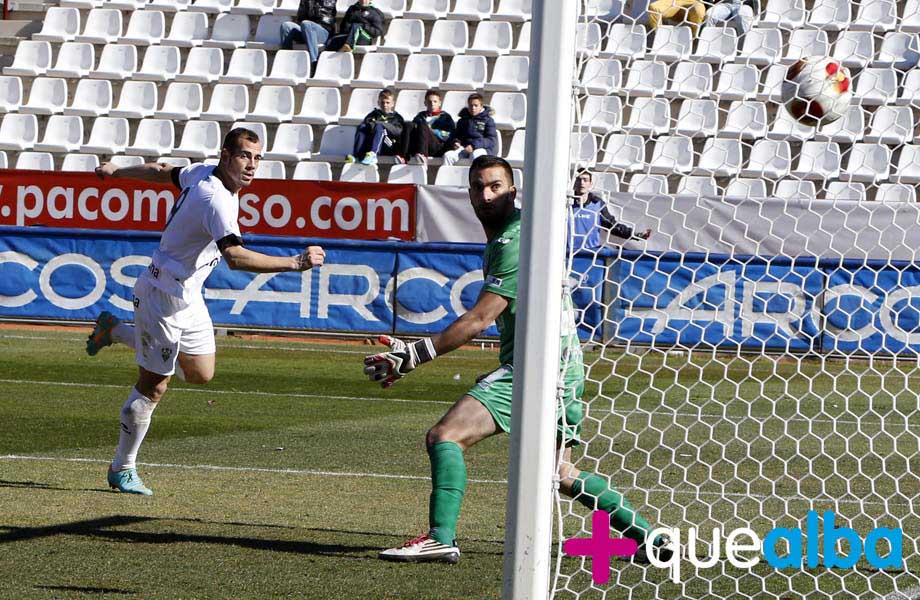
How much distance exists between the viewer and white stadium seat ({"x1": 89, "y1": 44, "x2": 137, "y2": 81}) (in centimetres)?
2325

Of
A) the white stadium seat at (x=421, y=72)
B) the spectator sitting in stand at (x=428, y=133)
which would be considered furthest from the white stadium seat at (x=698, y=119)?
the white stadium seat at (x=421, y=72)

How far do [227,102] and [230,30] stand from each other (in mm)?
1875

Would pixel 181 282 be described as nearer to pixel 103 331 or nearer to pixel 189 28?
pixel 103 331

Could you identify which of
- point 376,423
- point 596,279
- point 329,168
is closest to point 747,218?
Answer: point 596,279

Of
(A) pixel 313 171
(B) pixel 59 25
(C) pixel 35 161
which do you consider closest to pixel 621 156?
(A) pixel 313 171

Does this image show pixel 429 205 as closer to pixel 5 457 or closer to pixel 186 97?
pixel 186 97

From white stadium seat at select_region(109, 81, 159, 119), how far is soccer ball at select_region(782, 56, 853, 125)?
17118 millimetres

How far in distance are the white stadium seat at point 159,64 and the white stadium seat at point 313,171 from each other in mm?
3528

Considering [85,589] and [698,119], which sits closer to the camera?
[85,589]

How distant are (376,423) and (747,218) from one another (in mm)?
7862

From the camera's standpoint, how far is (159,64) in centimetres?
2316

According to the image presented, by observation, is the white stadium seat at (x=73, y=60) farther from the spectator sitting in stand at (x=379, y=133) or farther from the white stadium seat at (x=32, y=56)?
the spectator sitting in stand at (x=379, y=133)

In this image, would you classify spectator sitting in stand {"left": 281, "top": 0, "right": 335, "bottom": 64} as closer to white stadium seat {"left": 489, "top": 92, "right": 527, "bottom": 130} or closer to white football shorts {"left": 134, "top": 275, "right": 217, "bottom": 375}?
white stadium seat {"left": 489, "top": 92, "right": 527, "bottom": 130}

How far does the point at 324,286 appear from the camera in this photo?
54.9ft
